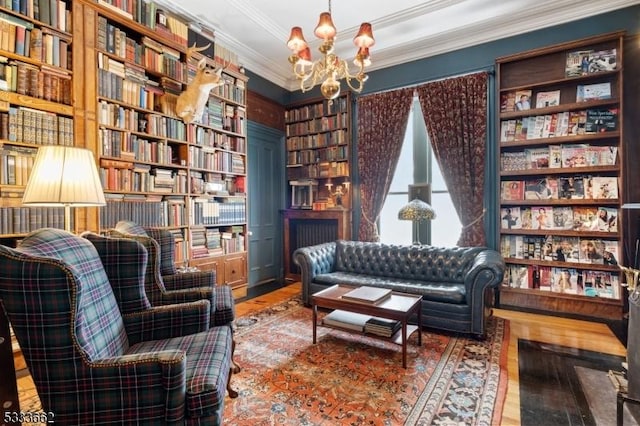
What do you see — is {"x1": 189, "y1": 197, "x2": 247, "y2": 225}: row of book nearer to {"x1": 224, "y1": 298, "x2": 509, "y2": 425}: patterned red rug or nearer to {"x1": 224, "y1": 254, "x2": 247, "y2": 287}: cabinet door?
{"x1": 224, "y1": 254, "x2": 247, "y2": 287}: cabinet door

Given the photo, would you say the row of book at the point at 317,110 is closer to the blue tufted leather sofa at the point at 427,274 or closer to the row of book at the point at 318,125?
the row of book at the point at 318,125

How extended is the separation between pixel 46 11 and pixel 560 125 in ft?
16.2

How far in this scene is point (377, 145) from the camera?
4516mm

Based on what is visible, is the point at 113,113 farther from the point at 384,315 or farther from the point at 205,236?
the point at 384,315

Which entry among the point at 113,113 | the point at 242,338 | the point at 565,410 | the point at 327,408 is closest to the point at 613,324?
the point at 565,410

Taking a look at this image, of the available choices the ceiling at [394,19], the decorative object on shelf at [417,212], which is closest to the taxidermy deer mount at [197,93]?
the ceiling at [394,19]

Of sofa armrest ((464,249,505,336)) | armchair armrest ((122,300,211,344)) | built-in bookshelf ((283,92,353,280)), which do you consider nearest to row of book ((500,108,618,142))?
sofa armrest ((464,249,505,336))

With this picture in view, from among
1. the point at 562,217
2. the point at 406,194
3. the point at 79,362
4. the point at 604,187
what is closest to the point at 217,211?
the point at 406,194

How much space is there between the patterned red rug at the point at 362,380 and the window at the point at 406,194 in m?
1.49

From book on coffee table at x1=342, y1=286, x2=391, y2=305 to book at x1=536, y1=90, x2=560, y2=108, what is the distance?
2866 millimetres

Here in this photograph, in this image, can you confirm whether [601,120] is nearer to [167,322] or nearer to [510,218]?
[510,218]

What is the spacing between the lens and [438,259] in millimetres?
3598

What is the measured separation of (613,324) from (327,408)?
3178 mm

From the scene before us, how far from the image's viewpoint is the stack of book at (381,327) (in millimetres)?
2510
